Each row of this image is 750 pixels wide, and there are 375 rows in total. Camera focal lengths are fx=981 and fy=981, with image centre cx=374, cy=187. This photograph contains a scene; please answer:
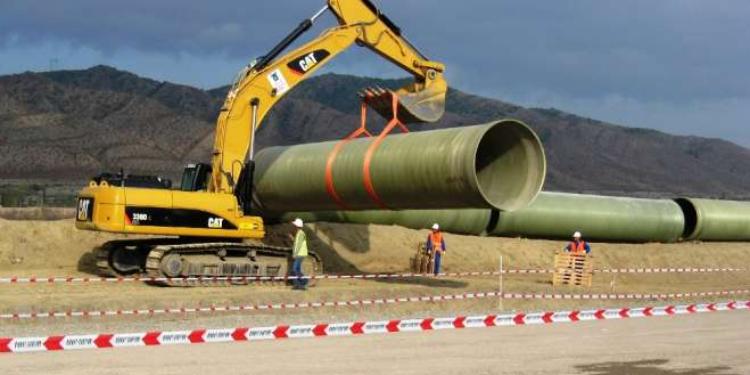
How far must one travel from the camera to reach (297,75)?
2080 centimetres

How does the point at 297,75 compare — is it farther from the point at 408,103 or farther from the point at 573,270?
the point at 573,270

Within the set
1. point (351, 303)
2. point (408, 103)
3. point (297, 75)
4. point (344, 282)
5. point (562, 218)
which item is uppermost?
point (297, 75)

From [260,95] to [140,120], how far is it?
8631cm

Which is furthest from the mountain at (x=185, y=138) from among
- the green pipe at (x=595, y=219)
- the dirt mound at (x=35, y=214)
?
the dirt mound at (x=35, y=214)

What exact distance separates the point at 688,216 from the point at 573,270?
14.3 meters

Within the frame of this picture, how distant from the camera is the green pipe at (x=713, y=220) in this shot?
36281 mm

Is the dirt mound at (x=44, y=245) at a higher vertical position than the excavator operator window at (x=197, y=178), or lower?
lower

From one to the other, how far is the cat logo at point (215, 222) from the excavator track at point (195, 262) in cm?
35

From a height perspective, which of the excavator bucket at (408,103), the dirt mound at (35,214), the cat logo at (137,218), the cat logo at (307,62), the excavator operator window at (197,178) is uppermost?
the cat logo at (307,62)

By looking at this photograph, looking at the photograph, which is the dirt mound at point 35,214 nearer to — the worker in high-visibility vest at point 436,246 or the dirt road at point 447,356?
the worker in high-visibility vest at point 436,246

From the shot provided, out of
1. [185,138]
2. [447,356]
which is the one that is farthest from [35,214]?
[185,138]

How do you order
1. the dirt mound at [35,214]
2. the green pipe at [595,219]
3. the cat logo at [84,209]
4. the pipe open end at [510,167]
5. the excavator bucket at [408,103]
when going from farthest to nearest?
the dirt mound at [35,214] → the green pipe at [595,219] → the excavator bucket at [408,103] → the cat logo at [84,209] → the pipe open end at [510,167]

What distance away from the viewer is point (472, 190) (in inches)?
659

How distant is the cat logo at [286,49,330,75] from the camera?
20.8 m
